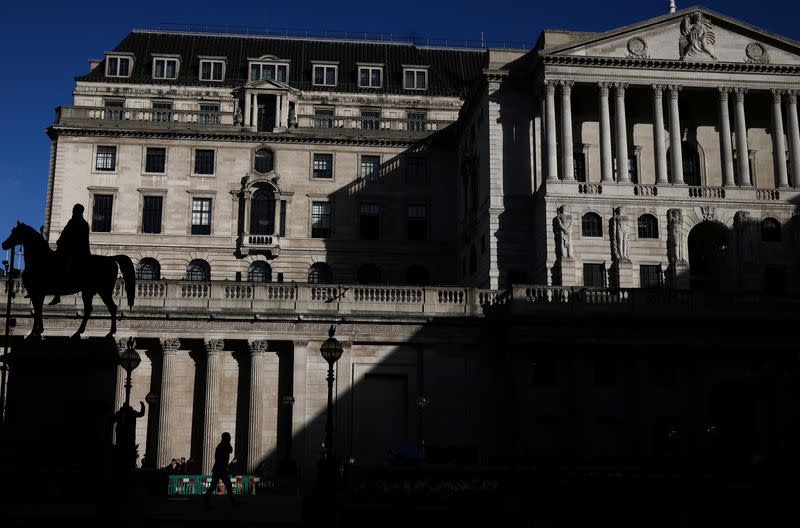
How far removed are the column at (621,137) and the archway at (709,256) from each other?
17.8 feet

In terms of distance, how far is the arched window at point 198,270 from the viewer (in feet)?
217

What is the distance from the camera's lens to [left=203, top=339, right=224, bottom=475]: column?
4838 cm

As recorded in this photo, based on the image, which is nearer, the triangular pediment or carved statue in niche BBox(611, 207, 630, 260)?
carved statue in niche BBox(611, 207, 630, 260)

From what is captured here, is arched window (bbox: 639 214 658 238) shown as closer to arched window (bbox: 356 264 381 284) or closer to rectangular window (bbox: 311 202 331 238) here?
arched window (bbox: 356 264 381 284)

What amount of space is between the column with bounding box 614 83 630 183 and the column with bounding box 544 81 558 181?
12.5 ft

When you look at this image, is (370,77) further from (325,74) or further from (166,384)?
(166,384)

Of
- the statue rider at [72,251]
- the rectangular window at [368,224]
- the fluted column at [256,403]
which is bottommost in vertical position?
the fluted column at [256,403]

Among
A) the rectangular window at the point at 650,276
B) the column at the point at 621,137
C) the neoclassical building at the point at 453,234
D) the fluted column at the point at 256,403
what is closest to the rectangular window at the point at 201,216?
the neoclassical building at the point at 453,234

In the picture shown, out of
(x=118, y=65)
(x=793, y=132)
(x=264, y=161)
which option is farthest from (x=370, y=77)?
(x=793, y=132)

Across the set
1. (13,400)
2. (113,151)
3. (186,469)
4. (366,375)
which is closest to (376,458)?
(366,375)

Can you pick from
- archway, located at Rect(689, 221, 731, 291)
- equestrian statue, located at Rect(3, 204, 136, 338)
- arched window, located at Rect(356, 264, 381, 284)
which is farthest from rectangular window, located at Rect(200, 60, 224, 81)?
equestrian statue, located at Rect(3, 204, 136, 338)

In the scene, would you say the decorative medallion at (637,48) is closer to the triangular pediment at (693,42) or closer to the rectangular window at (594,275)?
the triangular pediment at (693,42)

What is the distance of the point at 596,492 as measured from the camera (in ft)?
85.0

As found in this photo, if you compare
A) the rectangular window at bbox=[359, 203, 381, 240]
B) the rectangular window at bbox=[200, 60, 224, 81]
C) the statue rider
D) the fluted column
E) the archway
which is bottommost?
Result: the fluted column
